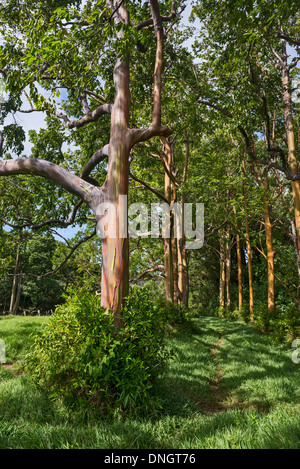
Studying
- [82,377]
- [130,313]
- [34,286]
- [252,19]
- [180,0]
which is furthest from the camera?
[34,286]

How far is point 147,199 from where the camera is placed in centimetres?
1666

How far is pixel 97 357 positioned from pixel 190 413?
1470 mm

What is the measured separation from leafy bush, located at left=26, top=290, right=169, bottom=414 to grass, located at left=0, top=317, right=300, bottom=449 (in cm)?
24

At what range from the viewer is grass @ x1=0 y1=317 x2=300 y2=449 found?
2656 millimetres

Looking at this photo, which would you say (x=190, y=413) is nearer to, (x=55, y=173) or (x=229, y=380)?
(x=229, y=380)

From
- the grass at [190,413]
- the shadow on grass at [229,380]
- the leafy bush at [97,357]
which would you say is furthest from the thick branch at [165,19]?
the shadow on grass at [229,380]

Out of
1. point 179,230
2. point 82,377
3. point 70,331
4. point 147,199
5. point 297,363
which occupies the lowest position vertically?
point 297,363

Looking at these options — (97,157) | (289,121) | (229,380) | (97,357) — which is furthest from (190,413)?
(289,121)

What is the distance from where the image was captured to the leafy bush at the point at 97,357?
3658mm

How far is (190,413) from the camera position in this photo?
3854 millimetres

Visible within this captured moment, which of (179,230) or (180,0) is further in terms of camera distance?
(179,230)
